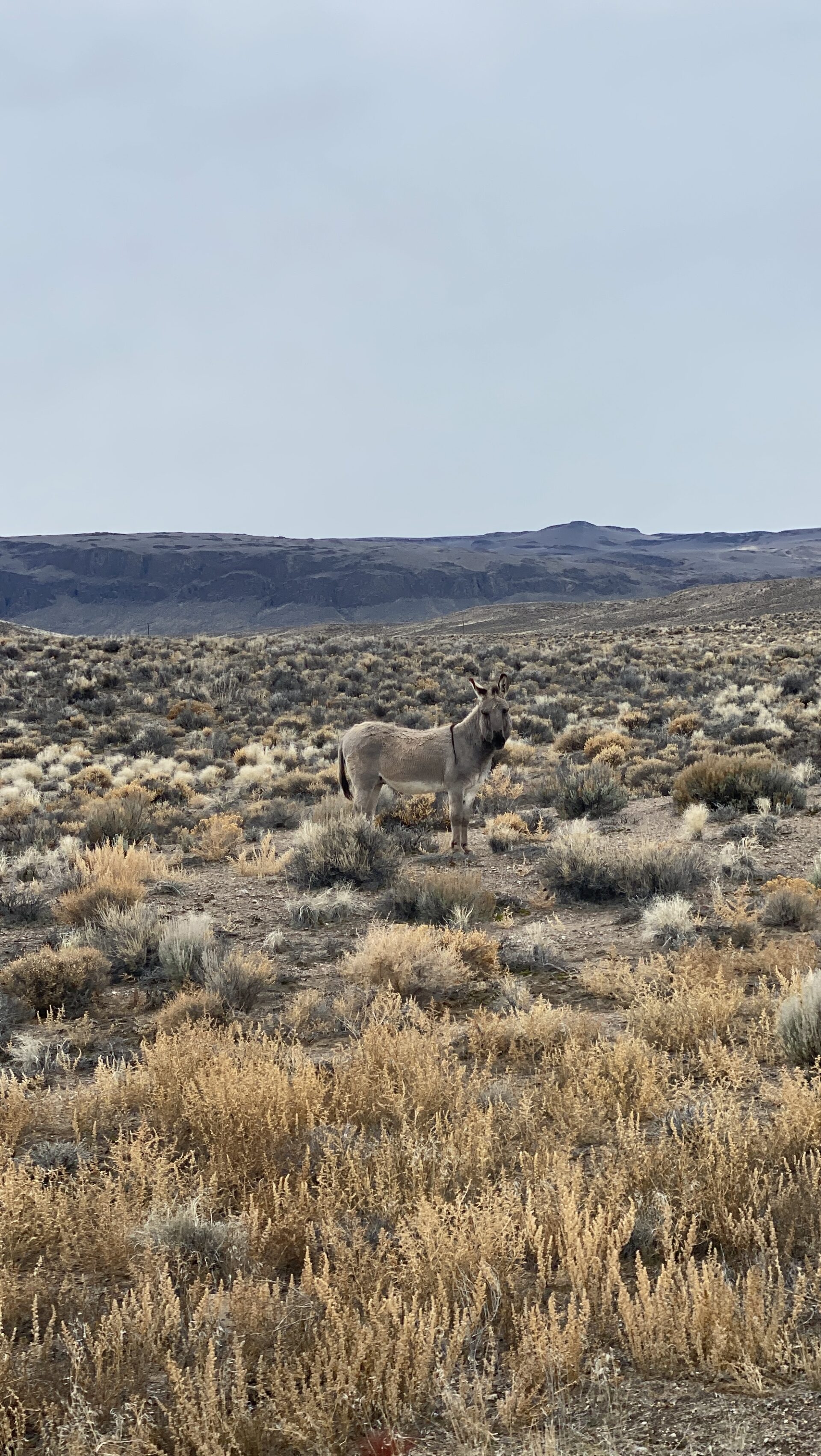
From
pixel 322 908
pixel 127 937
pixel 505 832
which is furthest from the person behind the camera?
pixel 505 832

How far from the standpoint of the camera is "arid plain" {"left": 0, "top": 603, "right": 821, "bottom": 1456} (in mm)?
2553

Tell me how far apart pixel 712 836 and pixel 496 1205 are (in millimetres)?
8947

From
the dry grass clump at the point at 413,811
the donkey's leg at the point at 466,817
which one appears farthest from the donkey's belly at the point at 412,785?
the dry grass clump at the point at 413,811

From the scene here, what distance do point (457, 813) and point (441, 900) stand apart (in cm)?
257

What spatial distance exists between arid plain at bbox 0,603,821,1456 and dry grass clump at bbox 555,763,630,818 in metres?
1.06

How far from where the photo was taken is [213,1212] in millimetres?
3643

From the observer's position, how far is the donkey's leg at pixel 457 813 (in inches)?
431

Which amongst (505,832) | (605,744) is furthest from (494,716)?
(605,744)

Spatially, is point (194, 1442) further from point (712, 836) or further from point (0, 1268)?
point (712, 836)

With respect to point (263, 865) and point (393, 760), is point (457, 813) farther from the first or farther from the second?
point (263, 865)

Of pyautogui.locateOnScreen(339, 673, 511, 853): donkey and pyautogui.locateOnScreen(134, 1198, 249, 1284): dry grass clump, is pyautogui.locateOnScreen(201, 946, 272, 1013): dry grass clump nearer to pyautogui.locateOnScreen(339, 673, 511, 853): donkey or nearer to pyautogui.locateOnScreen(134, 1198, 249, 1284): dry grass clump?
pyautogui.locateOnScreen(134, 1198, 249, 1284): dry grass clump

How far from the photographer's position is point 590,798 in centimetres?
1308

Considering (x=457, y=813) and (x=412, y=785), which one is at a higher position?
(x=412, y=785)

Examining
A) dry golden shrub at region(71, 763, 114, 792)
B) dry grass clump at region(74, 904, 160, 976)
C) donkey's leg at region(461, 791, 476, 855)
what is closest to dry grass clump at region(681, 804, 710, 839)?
donkey's leg at region(461, 791, 476, 855)
